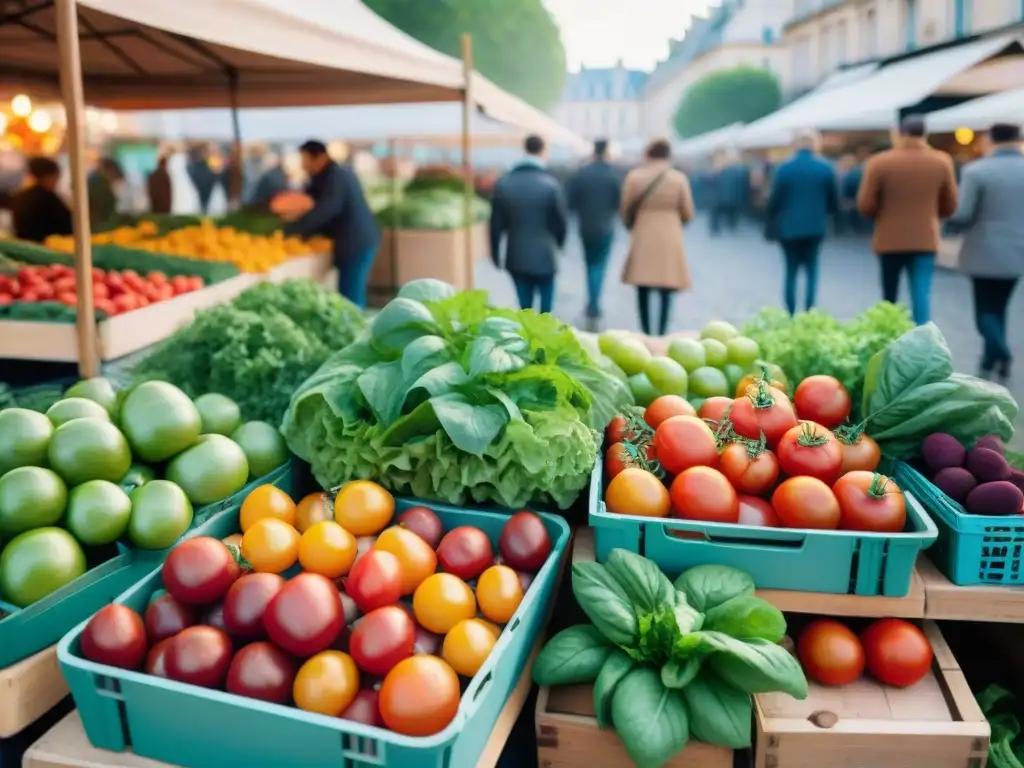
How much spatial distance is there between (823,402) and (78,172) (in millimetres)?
2677

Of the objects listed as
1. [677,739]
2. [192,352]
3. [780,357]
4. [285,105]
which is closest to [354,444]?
[192,352]

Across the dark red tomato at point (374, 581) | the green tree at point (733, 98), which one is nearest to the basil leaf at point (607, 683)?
the dark red tomato at point (374, 581)

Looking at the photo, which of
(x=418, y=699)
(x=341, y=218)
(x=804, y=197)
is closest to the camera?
(x=418, y=699)

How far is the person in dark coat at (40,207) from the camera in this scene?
722 centimetres

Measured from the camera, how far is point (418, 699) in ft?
5.83

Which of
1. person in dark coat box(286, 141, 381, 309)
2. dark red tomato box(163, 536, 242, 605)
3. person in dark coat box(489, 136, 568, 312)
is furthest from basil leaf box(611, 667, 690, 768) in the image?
person in dark coat box(489, 136, 568, 312)

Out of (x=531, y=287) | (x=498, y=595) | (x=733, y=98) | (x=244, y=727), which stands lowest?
(x=244, y=727)

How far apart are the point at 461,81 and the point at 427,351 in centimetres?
447

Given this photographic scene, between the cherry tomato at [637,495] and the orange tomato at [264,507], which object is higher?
the cherry tomato at [637,495]

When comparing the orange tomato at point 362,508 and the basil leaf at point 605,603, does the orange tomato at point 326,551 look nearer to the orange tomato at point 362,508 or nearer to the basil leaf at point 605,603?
the orange tomato at point 362,508

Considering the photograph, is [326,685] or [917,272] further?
[917,272]

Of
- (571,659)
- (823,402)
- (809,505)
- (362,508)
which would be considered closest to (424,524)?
(362,508)

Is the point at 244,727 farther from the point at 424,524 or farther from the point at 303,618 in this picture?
the point at 424,524

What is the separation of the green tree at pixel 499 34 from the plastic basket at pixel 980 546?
27.0 metres
